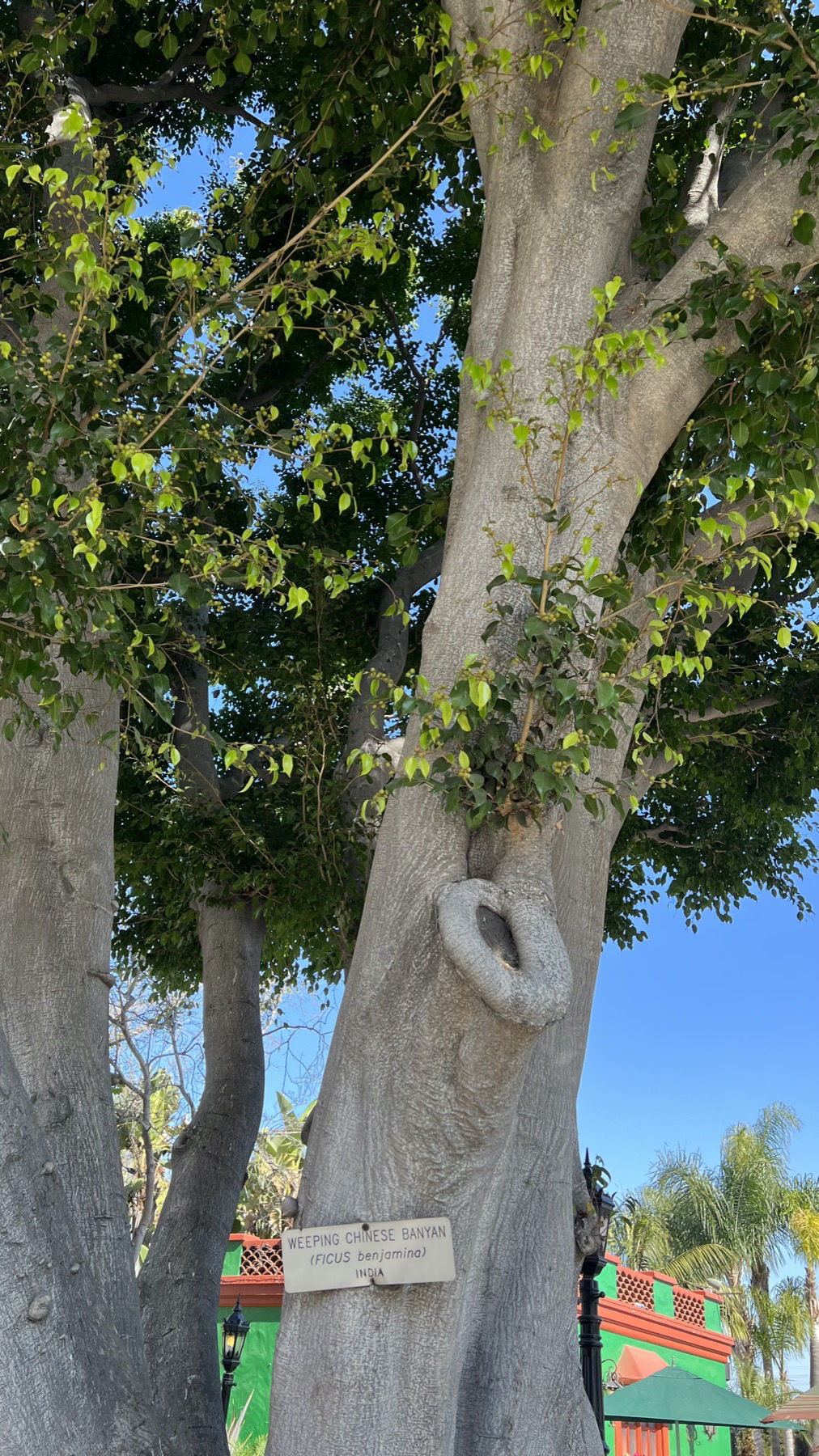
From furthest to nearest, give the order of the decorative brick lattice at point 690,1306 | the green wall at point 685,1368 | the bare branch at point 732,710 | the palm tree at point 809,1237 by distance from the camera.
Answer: the palm tree at point 809,1237 → the decorative brick lattice at point 690,1306 → the green wall at point 685,1368 → the bare branch at point 732,710

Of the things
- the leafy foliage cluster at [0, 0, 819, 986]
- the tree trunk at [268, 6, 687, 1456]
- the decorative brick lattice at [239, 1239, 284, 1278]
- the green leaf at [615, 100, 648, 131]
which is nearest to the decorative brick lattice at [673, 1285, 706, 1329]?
the decorative brick lattice at [239, 1239, 284, 1278]

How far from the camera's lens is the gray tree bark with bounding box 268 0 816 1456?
3.32 m

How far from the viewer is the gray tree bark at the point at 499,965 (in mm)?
3316

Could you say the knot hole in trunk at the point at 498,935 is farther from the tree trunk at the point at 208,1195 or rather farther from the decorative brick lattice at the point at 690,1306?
the decorative brick lattice at the point at 690,1306

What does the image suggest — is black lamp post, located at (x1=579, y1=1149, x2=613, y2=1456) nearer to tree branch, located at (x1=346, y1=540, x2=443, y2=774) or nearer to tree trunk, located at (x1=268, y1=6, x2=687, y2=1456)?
tree trunk, located at (x1=268, y1=6, x2=687, y2=1456)

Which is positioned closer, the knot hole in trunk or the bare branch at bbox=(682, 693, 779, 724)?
the knot hole in trunk

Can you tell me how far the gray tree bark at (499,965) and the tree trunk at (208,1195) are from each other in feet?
3.32

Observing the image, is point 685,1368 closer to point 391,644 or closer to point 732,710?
point 732,710

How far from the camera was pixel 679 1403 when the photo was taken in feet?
38.2

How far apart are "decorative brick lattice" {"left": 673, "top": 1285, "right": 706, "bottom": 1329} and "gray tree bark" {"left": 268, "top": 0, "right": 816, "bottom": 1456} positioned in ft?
55.7

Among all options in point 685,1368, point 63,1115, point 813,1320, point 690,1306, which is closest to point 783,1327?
point 813,1320

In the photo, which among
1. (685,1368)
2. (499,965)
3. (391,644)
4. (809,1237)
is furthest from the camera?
(809,1237)

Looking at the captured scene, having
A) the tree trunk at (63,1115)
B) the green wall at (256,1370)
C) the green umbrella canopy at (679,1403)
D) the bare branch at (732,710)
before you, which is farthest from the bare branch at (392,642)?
the green wall at (256,1370)

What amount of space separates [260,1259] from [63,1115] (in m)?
12.6
